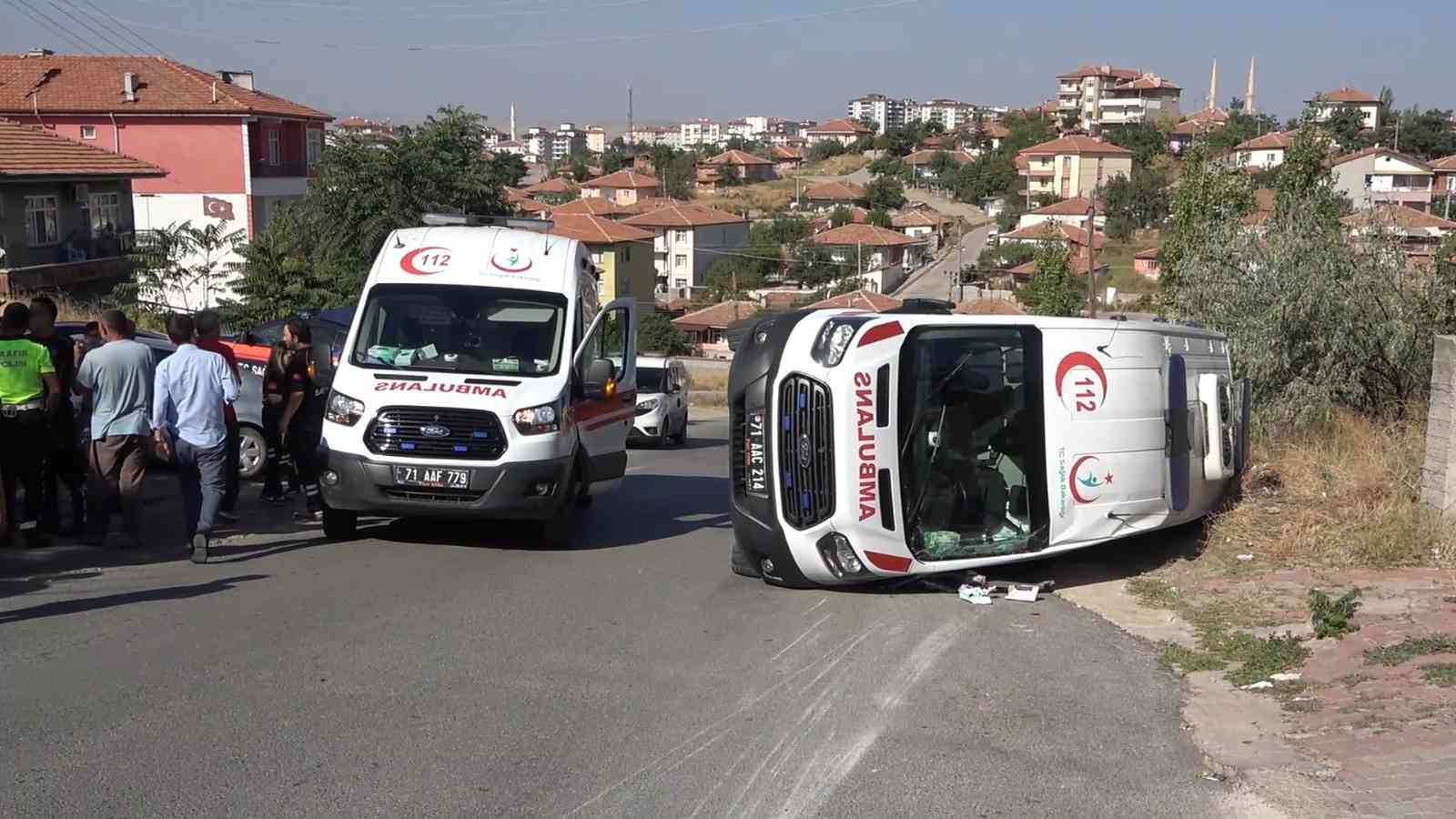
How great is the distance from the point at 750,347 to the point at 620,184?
11715cm

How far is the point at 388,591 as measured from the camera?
9.39 m

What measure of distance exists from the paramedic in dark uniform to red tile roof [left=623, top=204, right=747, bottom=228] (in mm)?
85461

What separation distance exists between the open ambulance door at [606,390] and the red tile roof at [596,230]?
204 ft

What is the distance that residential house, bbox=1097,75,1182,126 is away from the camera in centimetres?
16075

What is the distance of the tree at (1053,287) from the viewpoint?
5891 cm

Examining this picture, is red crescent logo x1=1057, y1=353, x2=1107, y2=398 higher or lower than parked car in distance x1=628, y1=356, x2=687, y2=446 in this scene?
higher

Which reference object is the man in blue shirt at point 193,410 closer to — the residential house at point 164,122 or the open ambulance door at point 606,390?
the open ambulance door at point 606,390

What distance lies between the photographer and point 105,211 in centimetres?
3969

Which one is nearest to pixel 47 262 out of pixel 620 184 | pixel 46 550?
pixel 46 550

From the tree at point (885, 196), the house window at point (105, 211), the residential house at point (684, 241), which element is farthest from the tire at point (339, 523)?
the tree at point (885, 196)

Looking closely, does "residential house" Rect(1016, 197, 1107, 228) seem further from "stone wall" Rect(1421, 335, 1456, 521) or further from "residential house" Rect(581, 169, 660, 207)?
"stone wall" Rect(1421, 335, 1456, 521)

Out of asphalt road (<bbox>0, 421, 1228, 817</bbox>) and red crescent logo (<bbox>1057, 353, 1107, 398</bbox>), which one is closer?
asphalt road (<bbox>0, 421, 1228, 817</bbox>)

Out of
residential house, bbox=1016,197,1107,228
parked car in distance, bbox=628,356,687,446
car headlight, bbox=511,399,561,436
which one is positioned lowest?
parked car in distance, bbox=628,356,687,446

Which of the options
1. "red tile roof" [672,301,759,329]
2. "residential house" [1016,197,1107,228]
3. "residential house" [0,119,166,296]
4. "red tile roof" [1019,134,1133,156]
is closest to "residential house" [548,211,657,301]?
"red tile roof" [672,301,759,329]
